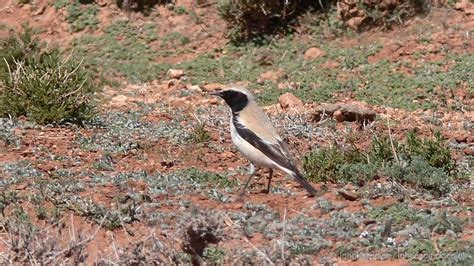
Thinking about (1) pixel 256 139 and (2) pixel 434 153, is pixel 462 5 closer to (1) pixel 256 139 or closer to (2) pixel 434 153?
(2) pixel 434 153

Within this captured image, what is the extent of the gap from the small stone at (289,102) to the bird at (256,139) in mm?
2823

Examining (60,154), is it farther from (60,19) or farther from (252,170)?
(60,19)

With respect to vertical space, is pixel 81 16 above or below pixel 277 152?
below

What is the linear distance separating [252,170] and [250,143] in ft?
0.91

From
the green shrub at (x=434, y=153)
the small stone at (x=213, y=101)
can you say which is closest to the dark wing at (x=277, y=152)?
the green shrub at (x=434, y=153)

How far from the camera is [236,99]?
8.29 metres

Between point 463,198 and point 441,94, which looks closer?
point 463,198

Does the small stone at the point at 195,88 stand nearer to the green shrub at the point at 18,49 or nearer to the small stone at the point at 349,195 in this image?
the green shrub at the point at 18,49

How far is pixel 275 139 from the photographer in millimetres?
7824

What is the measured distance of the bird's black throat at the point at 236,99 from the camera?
8227 mm

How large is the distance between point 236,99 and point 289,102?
9.79 feet

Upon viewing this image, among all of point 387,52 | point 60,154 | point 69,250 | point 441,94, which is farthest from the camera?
point 387,52

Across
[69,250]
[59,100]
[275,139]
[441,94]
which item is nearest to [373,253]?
[275,139]

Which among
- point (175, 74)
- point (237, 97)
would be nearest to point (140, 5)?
point (175, 74)
